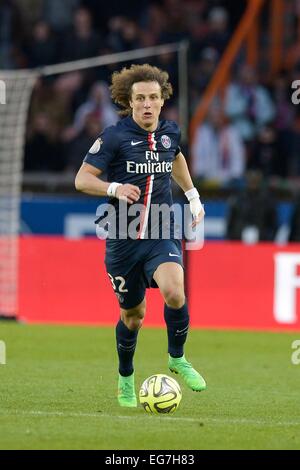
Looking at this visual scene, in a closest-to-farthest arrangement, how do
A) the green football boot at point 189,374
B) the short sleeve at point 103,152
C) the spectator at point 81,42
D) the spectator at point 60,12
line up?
the short sleeve at point 103,152 → the green football boot at point 189,374 → the spectator at point 81,42 → the spectator at point 60,12

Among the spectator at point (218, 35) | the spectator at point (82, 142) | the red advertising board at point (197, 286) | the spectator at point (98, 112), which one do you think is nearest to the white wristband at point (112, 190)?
the red advertising board at point (197, 286)

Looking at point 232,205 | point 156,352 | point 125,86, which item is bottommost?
point 156,352

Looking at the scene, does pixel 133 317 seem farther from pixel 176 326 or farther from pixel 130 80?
pixel 130 80

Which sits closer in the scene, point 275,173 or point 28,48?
point 275,173

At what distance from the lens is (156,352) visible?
46.1 feet

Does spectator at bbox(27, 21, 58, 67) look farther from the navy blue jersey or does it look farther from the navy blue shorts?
the navy blue shorts

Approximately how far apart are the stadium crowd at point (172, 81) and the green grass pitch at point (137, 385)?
174 inches

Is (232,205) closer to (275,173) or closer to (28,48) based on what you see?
(275,173)

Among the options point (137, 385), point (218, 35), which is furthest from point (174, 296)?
point (218, 35)

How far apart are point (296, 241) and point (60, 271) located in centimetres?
360

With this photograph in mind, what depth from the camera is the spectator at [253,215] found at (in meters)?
18.7

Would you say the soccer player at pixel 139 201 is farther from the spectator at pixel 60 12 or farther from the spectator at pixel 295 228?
the spectator at pixel 60 12

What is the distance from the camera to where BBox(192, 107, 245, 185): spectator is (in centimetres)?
1969

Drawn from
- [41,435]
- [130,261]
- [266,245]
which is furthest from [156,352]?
[41,435]
